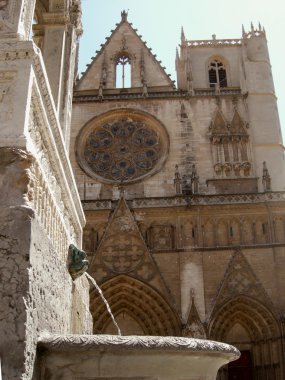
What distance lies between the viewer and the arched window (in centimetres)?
2208

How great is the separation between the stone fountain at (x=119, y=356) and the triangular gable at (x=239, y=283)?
45.0 ft

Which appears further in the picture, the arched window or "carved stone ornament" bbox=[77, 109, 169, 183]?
the arched window

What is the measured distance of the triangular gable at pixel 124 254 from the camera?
55.0 ft

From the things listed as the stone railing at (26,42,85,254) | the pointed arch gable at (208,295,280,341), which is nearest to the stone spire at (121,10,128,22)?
the pointed arch gable at (208,295,280,341)

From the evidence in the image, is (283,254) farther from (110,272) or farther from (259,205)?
(110,272)

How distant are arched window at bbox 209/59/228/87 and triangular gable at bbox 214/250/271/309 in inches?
340

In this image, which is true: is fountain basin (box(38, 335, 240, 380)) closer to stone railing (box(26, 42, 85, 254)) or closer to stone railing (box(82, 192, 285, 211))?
stone railing (box(26, 42, 85, 254))

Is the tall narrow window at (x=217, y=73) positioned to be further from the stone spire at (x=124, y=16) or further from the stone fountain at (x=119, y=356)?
the stone fountain at (x=119, y=356)

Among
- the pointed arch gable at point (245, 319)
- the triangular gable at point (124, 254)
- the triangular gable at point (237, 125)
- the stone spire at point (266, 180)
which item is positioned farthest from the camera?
the triangular gable at point (237, 125)

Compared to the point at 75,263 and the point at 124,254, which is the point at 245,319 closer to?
the point at 124,254

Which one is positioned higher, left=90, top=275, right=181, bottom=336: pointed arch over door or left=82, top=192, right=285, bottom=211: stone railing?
left=82, top=192, right=285, bottom=211: stone railing

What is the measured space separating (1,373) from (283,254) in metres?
15.3

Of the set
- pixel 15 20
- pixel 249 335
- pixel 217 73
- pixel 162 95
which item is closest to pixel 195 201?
pixel 249 335

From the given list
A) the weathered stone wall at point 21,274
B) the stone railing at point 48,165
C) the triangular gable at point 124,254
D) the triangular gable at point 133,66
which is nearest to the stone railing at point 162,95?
the triangular gable at point 133,66
